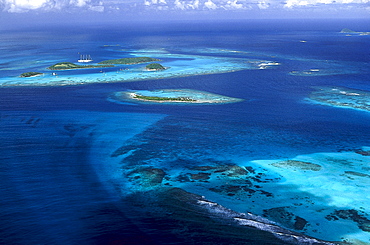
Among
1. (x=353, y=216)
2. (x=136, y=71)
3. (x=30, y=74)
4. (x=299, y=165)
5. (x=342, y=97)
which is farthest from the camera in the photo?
(x=136, y=71)

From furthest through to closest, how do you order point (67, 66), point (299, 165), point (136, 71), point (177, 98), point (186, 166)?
1. point (67, 66)
2. point (136, 71)
3. point (177, 98)
4. point (299, 165)
5. point (186, 166)

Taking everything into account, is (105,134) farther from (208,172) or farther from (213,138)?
(208,172)

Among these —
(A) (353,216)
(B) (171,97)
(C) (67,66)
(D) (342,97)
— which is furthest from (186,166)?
(C) (67,66)

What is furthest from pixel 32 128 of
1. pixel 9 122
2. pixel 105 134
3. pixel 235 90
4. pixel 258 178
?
pixel 235 90

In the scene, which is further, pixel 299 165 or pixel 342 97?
pixel 342 97

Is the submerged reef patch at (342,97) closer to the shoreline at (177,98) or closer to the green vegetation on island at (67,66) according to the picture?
the shoreline at (177,98)

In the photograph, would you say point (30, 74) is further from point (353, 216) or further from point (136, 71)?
point (353, 216)

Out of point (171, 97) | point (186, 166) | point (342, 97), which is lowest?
point (186, 166)

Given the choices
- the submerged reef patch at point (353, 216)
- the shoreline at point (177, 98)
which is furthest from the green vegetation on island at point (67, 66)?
the submerged reef patch at point (353, 216)
